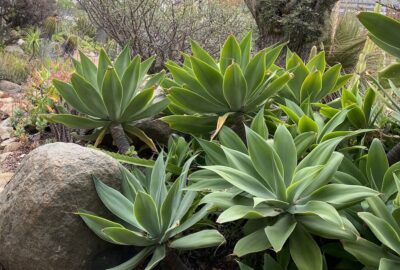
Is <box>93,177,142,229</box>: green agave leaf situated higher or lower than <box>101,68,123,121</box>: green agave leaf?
lower

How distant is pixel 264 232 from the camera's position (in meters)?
2.00

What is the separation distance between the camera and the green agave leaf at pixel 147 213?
2.17 m

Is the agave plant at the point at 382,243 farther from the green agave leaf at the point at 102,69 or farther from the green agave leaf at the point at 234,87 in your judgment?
the green agave leaf at the point at 102,69

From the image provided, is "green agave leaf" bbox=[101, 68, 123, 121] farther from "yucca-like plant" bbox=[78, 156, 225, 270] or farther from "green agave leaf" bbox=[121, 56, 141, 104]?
"yucca-like plant" bbox=[78, 156, 225, 270]

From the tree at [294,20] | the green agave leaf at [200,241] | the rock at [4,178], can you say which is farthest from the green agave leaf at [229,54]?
the tree at [294,20]

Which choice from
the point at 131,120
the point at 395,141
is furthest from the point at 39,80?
the point at 395,141

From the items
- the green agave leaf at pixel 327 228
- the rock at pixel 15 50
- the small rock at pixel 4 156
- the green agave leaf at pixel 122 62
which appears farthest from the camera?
the rock at pixel 15 50

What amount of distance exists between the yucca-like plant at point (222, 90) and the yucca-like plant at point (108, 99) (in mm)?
340

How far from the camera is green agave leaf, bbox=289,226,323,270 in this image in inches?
73.3

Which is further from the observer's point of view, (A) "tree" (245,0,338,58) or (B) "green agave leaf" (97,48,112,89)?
(A) "tree" (245,0,338,58)

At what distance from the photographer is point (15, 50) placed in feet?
48.2

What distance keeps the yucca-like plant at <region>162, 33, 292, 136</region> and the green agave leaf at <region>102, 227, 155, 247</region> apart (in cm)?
77

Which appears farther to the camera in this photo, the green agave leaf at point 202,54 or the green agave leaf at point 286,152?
the green agave leaf at point 202,54

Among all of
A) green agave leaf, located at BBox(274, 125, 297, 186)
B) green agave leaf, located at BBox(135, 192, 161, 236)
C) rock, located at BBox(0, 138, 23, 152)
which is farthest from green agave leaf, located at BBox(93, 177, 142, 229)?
rock, located at BBox(0, 138, 23, 152)
